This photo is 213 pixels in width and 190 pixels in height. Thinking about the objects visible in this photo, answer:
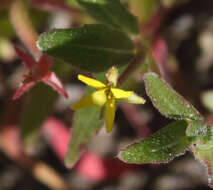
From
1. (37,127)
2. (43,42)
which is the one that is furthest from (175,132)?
(37,127)

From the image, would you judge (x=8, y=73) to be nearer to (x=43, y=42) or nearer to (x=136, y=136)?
(x=136, y=136)

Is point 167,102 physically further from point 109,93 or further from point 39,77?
point 39,77

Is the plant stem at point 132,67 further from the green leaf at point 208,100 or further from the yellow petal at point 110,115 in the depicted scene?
the green leaf at point 208,100

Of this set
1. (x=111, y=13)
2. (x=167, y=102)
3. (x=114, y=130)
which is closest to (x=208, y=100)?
(x=114, y=130)

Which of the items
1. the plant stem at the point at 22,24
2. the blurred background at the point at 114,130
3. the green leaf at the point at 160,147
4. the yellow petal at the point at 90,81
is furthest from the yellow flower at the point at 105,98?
the blurred background at the point at 114,130

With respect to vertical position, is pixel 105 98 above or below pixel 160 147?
above
